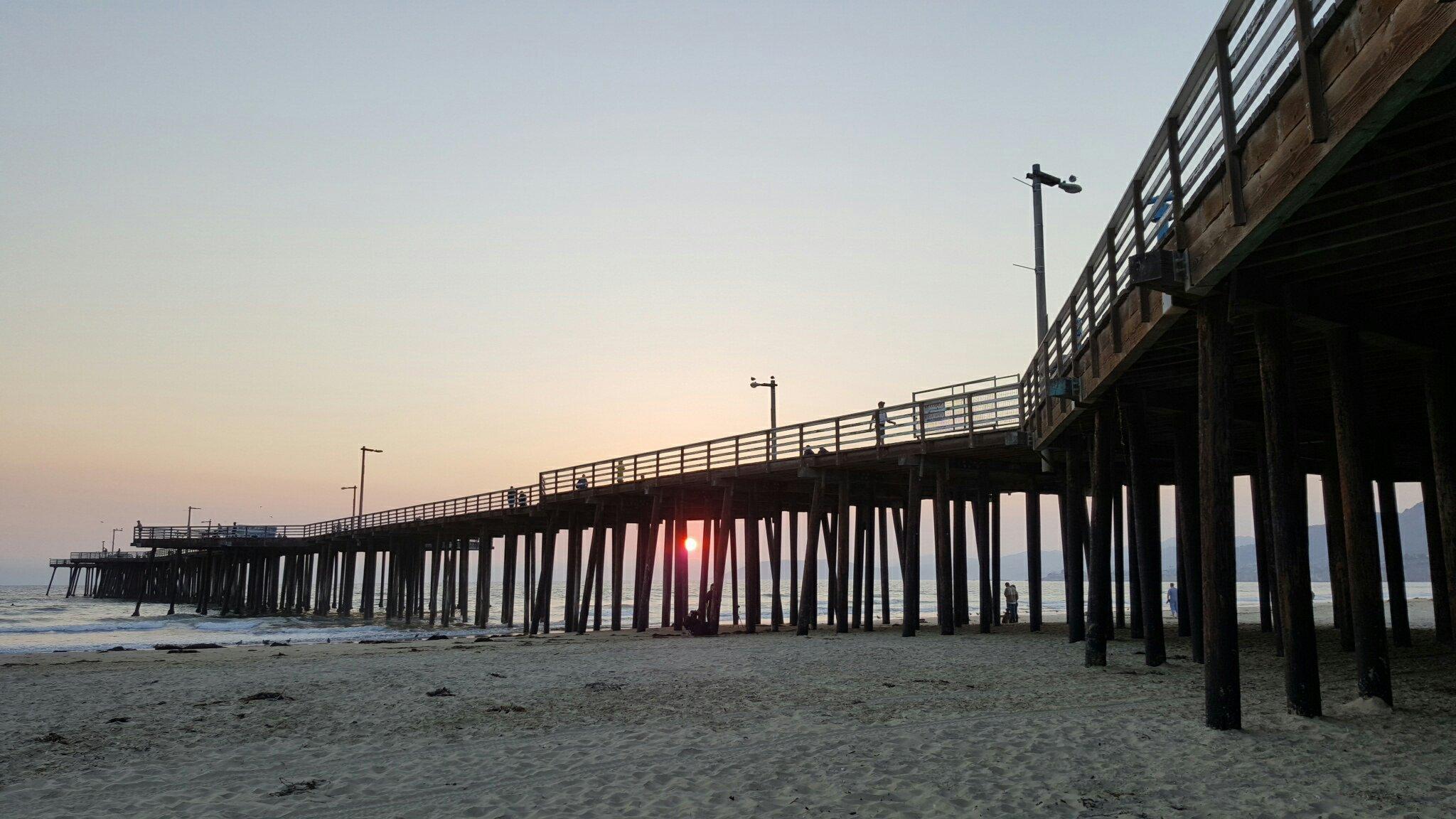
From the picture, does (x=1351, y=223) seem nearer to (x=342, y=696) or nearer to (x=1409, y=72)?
(x=1409, y=72)

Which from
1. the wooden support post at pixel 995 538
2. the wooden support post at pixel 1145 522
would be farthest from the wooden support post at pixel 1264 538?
the wooden support post at pixel 995 538

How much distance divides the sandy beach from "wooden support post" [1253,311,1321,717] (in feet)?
1.43

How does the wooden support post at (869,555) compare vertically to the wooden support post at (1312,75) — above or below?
below

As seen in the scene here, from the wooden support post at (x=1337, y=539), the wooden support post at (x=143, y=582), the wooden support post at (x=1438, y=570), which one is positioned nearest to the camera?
the wooden support post at (x=1337, y=539)

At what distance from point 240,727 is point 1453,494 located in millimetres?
13209

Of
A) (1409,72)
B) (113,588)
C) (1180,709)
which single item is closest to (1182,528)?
(1180,709)

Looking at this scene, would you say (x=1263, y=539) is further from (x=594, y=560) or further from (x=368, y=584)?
(x=368, y=584)

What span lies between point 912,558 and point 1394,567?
9.72 meters

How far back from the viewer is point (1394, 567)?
1806 cm

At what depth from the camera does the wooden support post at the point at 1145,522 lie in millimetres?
12828

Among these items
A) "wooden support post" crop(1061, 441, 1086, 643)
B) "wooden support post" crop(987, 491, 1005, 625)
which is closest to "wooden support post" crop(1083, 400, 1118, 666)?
"wooden support post" crop(1061, 441, 1086, 643)

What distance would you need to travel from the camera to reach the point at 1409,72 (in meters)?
4.86

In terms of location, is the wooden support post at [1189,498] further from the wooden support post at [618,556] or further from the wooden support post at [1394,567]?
the wooden support post at [618,556]

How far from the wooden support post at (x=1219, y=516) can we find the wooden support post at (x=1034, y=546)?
12721 millimetres
